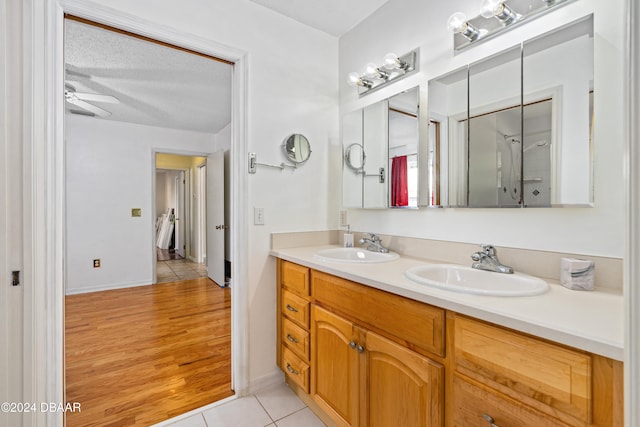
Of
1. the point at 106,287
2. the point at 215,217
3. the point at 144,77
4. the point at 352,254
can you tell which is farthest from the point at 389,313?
the point at 106,287

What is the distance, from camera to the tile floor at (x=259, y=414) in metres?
1.57

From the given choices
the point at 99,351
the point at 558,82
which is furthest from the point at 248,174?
the point at 99,351

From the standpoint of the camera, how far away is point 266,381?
74.5 inches

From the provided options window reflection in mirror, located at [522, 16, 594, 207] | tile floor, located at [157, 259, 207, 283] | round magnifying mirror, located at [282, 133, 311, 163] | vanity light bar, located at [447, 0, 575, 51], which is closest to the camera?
window reflection in mirror, located at [522, 16, 594, 207]

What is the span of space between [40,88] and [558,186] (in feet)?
7.27

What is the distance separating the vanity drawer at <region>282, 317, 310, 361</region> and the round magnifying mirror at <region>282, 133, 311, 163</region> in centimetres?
107

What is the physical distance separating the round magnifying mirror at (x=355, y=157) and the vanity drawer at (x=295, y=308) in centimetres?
99

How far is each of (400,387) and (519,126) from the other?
1198 millimetres

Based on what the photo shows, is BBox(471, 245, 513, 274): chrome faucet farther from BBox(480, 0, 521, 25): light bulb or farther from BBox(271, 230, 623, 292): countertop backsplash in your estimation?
BBox(480, 0, 521, 25): light bulb

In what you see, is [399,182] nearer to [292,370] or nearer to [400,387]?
[400,387]

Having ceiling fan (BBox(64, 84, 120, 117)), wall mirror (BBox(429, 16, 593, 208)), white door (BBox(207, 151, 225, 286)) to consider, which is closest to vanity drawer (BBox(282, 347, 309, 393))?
wall mirror (BBox(429, 16, 593, 208))

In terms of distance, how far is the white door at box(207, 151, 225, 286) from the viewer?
4.22 meters

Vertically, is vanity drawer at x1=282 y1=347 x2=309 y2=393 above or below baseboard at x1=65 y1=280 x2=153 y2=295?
above

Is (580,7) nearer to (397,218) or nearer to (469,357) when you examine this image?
(397,218)
